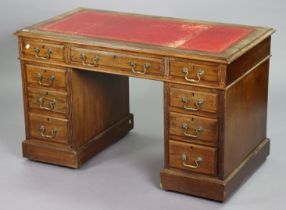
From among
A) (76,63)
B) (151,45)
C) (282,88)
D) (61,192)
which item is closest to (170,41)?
(151,45)

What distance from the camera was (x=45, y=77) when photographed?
20.5 ft

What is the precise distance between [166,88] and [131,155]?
0.85 meters

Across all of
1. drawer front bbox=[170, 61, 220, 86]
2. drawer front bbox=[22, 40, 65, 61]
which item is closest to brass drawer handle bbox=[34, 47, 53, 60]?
drawer front bbox=[22, 40, 65, 61]

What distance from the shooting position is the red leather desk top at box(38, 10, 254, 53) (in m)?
5.92

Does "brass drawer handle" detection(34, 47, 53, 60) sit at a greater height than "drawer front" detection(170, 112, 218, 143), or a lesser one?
greater

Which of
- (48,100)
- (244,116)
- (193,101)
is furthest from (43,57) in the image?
(244,116)

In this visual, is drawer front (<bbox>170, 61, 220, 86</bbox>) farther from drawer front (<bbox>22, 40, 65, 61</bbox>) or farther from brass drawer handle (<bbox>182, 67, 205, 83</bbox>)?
drawer front (<bbox>22, 40, 65, 61</bbox>)

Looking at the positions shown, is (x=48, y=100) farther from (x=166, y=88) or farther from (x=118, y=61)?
(x=166, y=88)

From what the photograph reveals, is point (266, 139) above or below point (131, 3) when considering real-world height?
below

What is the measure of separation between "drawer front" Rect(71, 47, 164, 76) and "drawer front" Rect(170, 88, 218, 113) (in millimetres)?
149

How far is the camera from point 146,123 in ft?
23.3

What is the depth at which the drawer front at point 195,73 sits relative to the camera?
5.67 meters

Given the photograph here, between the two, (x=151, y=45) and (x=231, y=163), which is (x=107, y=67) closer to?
(x=151, y=45)

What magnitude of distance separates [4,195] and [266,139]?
5.30 ft
